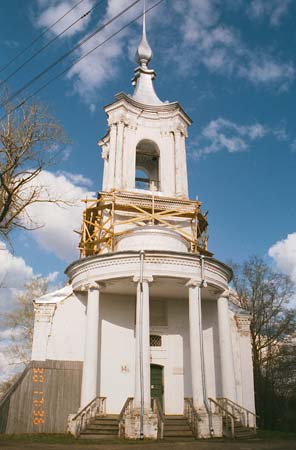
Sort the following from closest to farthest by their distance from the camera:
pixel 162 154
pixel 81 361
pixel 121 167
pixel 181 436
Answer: pixel 181 436 → pixel 81 361 → pixel 121 167 → pixel 162 154

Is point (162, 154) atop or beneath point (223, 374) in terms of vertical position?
atop

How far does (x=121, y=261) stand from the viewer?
1705cm

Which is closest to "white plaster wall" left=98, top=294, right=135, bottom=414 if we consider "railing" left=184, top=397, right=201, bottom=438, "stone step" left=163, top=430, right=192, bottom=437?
"railing" left=184, top=397, right=201, bottom=438

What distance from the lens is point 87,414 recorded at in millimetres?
15445

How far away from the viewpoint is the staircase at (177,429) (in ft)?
47.1

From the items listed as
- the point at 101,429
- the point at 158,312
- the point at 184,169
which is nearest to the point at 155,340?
the point at 158,312

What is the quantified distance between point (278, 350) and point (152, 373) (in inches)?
525

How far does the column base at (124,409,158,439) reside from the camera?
45.7 feet

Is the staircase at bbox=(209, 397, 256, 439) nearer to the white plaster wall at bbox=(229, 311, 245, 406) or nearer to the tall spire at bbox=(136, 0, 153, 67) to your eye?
the white plaster wall at bbox=(229, 311, 245, 406)

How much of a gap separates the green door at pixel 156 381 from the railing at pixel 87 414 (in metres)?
2.41

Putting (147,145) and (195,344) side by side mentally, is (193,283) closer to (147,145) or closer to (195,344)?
(195,344)

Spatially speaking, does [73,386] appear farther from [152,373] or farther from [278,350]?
[278,350]

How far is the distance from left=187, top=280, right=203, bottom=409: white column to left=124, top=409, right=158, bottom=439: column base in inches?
75.1

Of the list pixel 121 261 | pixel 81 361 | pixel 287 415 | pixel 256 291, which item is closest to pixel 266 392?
pixel 287 415
